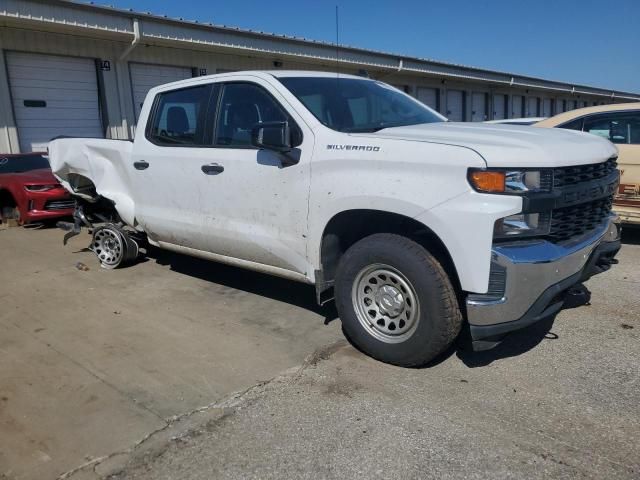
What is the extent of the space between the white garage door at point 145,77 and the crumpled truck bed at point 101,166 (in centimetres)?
782

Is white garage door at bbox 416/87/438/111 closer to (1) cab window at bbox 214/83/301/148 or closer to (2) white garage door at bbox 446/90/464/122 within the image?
(2) white garage door at bbox 446/90/464/122

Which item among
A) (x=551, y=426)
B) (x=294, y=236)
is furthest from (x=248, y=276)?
(x=551, y=426)

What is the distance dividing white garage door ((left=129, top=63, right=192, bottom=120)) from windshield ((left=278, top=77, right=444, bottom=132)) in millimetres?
10777

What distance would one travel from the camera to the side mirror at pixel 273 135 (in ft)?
12.4

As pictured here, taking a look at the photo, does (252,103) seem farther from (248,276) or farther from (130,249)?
(130,249)

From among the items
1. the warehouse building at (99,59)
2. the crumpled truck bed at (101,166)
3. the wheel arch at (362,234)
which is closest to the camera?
the wheel arch at (362,234)

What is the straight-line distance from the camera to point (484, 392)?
11.1 ft

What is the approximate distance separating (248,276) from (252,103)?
7.26 ft

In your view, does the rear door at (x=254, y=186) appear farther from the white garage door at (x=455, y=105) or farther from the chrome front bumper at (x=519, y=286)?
the white garage door at (x=455, y=105)

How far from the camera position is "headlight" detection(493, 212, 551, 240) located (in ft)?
10.2

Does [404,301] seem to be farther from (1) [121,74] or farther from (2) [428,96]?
(2) [428,96]

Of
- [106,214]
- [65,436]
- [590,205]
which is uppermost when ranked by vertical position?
[590,205]

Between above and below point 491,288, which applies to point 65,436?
below

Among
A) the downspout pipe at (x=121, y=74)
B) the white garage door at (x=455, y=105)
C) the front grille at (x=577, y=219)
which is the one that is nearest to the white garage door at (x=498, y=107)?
the white garage door at (x=455, y=105)
